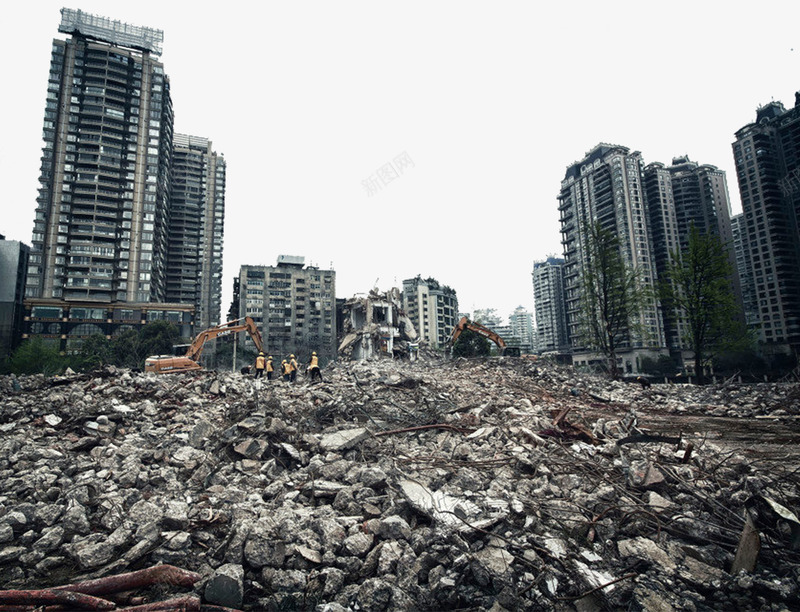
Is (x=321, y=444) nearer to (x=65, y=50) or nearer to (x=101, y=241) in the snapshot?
(x=101, y=241)

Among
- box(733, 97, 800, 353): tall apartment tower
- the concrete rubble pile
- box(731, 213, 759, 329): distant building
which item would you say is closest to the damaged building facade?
the concrete rubble pile

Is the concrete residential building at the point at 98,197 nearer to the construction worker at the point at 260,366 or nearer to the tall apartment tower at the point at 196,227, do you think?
the tall apartment tower at the point at 196,227

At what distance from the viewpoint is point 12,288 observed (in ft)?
156

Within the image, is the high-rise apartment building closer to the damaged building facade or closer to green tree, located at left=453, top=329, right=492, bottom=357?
the damaged building facade

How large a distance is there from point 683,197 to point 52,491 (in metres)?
78.3

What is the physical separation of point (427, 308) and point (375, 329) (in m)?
49.4

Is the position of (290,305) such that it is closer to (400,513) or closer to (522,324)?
(400,513)

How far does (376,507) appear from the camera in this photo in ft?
13.8

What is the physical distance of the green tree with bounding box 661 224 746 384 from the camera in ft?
65.1

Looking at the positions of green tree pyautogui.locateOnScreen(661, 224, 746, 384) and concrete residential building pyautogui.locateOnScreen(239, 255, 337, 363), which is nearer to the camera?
green tree pyautogui.locateOnScreen(661, 224, 746, 384)

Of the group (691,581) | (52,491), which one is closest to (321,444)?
(52,491)

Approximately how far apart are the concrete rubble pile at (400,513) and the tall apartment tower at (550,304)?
8315 cm

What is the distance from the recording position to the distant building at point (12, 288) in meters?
45.2

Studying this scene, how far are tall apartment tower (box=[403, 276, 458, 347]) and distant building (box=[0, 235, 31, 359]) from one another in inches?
2330
